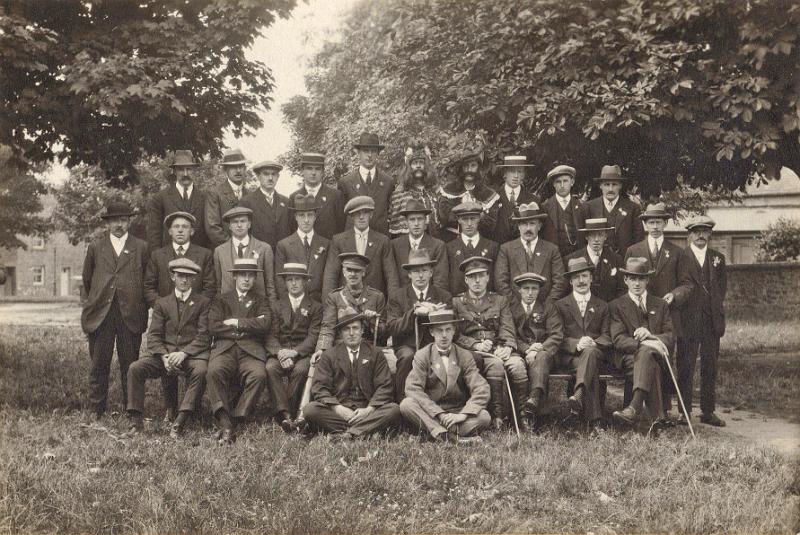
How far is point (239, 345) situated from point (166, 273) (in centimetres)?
123

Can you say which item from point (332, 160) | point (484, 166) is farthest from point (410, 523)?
point (332, 160)

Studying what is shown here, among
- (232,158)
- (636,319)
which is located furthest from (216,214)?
(636,319)

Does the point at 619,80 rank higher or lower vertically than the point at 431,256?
higher

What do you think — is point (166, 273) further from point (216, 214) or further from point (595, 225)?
point (595, 225)

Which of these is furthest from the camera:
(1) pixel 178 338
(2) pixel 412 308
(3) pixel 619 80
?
(3) pixel 619 80

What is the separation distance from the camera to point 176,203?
8.22 m

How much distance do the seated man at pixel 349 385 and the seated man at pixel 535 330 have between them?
1.36 m

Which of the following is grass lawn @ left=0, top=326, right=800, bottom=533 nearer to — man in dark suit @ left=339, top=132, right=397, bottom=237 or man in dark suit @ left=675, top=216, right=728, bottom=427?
man in dark suit @ left=675, top=216, right=728, bottom=427

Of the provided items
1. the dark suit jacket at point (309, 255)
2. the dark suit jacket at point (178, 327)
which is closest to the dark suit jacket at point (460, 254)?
the dark suit jacket at point (309, 255)

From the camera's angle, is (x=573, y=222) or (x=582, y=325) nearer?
(x=582, y=325)

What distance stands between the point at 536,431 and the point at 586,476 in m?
1.54

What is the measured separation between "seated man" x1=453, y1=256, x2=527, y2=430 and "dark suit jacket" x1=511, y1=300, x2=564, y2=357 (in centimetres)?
10

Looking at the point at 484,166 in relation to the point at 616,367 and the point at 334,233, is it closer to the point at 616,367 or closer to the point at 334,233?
the point at 334,233

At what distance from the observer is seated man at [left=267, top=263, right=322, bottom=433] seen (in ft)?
23.3
